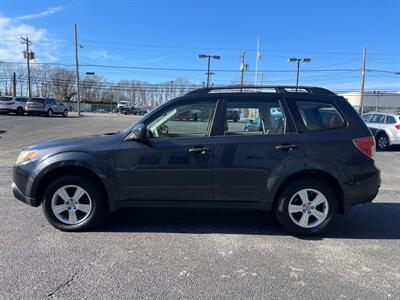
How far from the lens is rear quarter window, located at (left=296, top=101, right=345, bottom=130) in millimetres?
4965

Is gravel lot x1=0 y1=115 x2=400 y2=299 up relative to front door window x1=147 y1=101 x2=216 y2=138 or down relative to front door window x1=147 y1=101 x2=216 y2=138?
down

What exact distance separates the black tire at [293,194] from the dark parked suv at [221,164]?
0.5 inches

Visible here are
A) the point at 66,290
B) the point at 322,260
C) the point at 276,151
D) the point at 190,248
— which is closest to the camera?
the point at 66,290

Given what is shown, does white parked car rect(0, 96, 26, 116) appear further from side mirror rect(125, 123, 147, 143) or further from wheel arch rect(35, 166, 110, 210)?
side mirror rect(125, 123, 147, 143)

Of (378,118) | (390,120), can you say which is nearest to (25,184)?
(390,120)

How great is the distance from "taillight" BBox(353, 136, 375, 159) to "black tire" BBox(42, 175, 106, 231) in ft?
10.7

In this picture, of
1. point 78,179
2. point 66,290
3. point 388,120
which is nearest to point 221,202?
point 78,179

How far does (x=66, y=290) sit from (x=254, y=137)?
106 inches

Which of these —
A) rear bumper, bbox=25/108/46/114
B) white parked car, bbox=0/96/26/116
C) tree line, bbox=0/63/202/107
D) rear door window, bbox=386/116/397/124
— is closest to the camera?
rear door window, bbox=386/116/397/124

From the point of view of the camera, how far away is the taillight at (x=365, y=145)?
487 cm

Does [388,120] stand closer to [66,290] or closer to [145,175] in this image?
[145,175]

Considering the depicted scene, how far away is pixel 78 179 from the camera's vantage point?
494 centimetres

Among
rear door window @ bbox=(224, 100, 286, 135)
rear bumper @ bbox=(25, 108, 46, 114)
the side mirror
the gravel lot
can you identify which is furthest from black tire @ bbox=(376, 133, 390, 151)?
rear bumper @ bbox=(25, 108, 46, 114)

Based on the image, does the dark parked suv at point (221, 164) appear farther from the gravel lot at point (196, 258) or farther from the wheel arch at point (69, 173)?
the gravel lot at point (196, 258)
